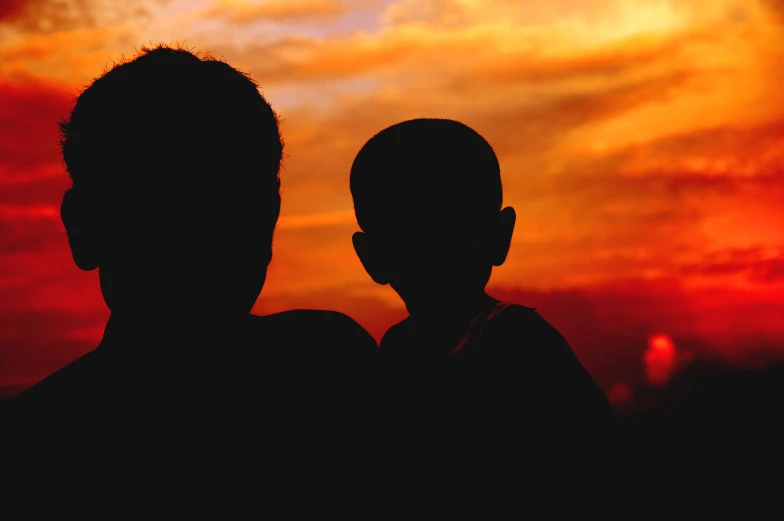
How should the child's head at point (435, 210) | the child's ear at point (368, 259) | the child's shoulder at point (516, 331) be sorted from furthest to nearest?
the child's ear at point (368, 259) → the child's head at point (435, 210) → the child's shoulder at point (516, 331)

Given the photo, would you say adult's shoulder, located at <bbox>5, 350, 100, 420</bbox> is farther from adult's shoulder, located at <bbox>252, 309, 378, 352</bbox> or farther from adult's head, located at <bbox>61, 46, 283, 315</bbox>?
adult's shoulder, located at <bbox>252, 309, 378, 352</bbox>

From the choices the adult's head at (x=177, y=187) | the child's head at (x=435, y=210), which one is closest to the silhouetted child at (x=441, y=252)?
the child's head at (x=435, y=210)

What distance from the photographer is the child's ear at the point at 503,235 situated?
3846 millimetres

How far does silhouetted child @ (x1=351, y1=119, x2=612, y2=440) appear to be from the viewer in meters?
3.04

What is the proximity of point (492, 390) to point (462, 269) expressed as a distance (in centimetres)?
91

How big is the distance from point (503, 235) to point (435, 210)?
381mm

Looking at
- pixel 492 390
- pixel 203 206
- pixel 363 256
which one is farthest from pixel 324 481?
pixel 363 256

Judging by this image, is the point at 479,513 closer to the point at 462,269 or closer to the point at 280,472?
the point at 462,269

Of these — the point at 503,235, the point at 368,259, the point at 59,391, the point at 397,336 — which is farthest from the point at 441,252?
the point at 59,391

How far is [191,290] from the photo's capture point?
150 cm

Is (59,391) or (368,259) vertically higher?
(368,259)

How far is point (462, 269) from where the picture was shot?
12.2 feet

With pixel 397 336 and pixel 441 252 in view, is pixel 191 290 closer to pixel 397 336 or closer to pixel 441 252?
pixel 441 252

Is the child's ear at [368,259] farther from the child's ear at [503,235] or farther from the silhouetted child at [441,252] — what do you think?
the child's ear at [503,235]
